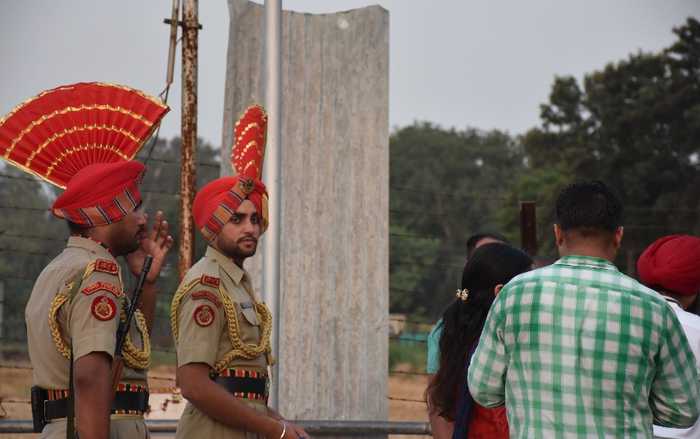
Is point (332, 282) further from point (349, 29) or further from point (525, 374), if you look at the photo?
point (525, 374)

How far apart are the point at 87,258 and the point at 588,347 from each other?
153 cm

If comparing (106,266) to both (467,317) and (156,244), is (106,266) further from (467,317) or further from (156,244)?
(467,317)

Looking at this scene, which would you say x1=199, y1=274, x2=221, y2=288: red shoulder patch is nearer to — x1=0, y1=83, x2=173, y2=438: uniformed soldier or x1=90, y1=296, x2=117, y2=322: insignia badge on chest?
x1=0, y1=83, x2=173, y2=438: uniformed soldier

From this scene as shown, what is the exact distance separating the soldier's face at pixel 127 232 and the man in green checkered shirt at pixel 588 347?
1.20m

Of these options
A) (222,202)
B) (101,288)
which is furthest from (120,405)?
(222,202)

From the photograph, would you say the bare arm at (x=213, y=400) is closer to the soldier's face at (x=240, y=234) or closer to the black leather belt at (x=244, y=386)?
the black leather belt at (x=244, y=386)

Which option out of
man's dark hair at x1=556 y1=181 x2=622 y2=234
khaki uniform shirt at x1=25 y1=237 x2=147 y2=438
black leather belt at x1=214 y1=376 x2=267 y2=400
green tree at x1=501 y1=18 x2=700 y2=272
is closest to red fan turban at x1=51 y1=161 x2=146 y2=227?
khaki uniform shirt at x1=25 y1=237 x2=147 y2=438

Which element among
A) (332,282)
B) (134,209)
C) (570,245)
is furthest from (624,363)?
(332,282)

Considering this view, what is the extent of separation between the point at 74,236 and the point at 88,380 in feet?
1.77

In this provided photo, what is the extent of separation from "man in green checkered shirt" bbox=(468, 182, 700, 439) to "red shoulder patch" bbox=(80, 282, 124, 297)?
1120mm

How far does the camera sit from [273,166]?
17.7 feet

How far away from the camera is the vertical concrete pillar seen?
20.0ft

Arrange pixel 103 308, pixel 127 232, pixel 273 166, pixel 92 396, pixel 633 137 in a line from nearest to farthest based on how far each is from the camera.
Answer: pixel 92 396 → pixel 103 308 → pixel 127 232 → pixel 273 166 → pixel 633 137

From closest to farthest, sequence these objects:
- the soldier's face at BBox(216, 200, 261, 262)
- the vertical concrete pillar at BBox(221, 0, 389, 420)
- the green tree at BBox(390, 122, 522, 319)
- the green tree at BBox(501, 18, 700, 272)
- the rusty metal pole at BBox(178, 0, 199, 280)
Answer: the soldier's face at BBox(216, 200, 261, 262), the rusty metal pole at BBox(178, 0, 199, 280), the vertical concrete pillar at BBox(221, 0, 389, 420), the green tree at BBox(501, 18, 700, 272), the green tree at BBox(390, 122, 522, 319)
